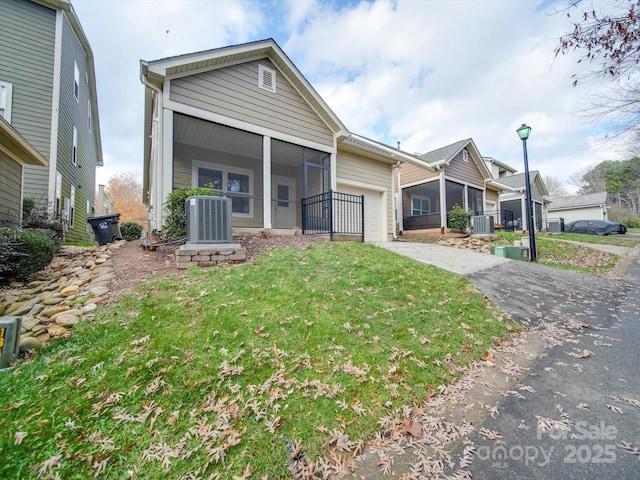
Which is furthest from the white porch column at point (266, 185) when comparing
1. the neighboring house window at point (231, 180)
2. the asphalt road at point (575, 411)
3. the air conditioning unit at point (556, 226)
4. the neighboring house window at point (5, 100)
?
the air conditioning unit at point (556, 226)

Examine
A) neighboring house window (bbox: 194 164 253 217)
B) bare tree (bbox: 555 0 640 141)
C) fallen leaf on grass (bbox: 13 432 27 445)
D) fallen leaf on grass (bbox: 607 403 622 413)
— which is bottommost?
fallen leaf on grass (bbox: 607 403 622 413)

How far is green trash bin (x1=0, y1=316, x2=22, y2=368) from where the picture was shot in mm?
2213

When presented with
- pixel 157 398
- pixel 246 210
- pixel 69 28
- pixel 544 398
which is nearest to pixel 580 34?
pixel 544 398

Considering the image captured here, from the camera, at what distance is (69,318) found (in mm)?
2797

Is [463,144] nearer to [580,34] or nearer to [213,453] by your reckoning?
[580,34]

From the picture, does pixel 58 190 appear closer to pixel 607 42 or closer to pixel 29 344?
pixel 29 344

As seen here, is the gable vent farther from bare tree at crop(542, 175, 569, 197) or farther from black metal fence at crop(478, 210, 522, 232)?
bare tree at crop(542, 175, 569, 197)

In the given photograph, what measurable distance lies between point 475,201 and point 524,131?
29.3ft

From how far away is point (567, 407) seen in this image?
84.6 inches

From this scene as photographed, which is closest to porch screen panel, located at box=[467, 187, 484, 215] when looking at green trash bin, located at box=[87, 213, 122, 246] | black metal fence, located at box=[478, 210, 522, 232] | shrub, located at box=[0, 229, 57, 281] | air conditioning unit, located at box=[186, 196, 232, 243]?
black metal fence, located at box=[478, 210, 522, 232]

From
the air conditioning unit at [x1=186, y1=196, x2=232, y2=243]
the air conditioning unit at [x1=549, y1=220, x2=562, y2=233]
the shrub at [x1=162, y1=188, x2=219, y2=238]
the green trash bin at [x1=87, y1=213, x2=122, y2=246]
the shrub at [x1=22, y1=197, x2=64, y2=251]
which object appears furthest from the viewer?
the air conditioning unit at [x1=549, y1=220, x2=562, y2=233]

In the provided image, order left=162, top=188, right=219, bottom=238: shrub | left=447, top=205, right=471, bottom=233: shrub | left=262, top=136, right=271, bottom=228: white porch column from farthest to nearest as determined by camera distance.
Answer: left=447, top=205, right=471, bottom=233: shrub
left=262, top=136, right=271, bottom=228: white porch column
left=162, top=188, right=219, bottom=238: shrub

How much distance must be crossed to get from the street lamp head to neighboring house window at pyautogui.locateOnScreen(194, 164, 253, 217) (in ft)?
29.4

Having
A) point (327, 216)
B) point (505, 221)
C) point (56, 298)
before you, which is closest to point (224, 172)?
point (327, 216)
